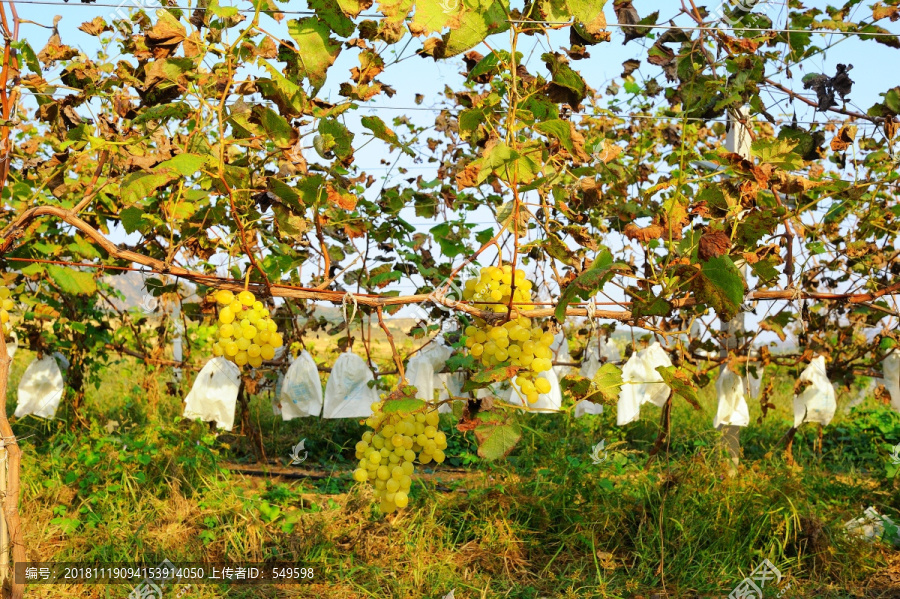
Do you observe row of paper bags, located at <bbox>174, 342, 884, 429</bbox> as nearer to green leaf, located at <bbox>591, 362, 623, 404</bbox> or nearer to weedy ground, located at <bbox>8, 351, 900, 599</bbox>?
weedy ground, located at <bbox>8, 351, 900, 599</bbox>

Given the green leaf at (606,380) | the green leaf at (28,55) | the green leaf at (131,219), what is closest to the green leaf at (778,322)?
the green leaf at (606,380)

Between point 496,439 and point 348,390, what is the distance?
4.26 feet

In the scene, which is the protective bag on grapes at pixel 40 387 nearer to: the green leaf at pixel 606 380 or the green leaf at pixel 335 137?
the green leaf at pixel 335 137

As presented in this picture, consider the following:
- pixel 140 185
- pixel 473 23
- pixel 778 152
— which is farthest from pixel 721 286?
pixel 140 185

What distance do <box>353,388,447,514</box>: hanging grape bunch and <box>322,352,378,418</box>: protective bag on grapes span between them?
3.28ft

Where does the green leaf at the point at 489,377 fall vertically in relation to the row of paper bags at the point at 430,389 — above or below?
above

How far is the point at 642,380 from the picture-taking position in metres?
2.67

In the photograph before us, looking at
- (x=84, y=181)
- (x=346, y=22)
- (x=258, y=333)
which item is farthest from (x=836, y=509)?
(x=84, y=181)

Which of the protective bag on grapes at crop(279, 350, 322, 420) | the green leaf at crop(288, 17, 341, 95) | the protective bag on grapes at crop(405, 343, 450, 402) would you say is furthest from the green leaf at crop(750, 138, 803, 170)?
the protective bag on grapes at crop(279, 350, 322, 420)

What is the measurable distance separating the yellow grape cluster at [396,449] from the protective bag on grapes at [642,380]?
1.19m

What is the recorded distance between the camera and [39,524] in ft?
9.12

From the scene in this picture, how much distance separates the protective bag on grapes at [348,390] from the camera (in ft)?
8.27

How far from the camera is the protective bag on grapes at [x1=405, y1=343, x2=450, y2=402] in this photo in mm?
Result: 2625

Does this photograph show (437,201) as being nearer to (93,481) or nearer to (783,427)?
(93,481)
